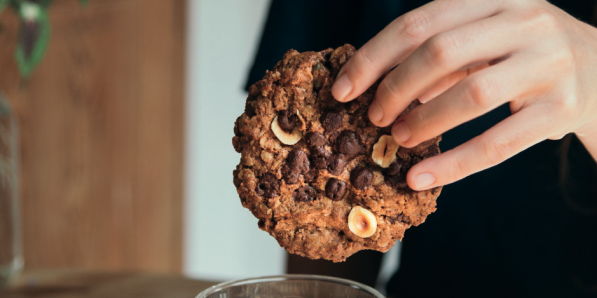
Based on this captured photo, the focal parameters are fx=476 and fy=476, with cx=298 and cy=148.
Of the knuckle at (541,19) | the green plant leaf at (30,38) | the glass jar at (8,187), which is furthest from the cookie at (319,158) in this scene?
the glass jar at (8,187)

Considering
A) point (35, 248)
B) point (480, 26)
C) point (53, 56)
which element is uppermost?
point (480, 26)

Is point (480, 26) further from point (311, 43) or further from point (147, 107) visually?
point (147, 107)

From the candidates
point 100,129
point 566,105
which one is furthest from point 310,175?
point 100,129

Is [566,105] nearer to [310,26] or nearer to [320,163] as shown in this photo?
[320,163]

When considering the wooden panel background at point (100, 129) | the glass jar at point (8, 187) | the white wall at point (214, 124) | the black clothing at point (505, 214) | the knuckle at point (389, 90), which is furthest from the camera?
the white wall at point (214, 124)

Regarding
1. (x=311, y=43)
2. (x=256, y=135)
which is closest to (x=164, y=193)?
(x=311, y=43)

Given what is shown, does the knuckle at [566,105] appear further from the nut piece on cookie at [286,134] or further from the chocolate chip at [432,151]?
the nut piece on cookie at [286,134]
